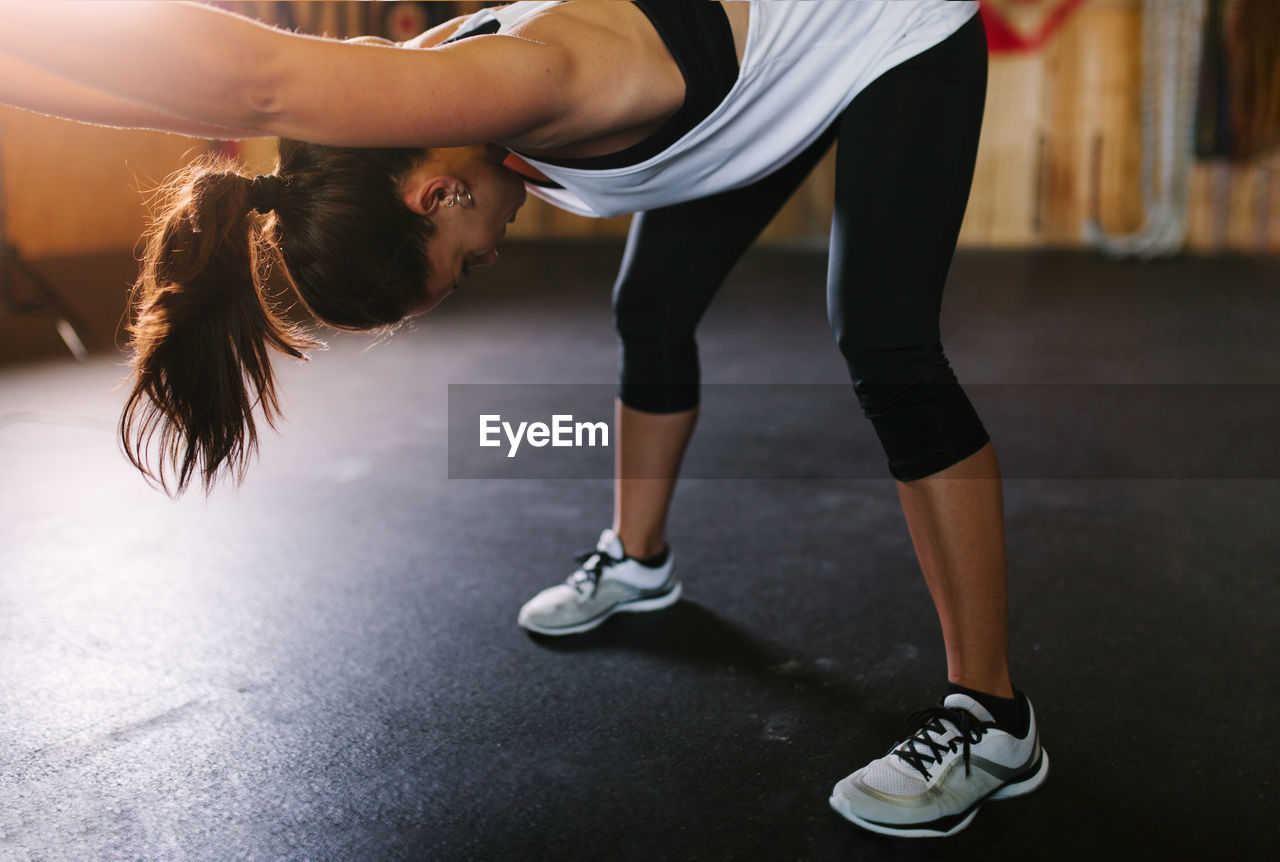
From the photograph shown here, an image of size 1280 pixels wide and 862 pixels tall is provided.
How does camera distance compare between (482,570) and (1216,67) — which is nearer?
(482,570)

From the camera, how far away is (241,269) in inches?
39.6

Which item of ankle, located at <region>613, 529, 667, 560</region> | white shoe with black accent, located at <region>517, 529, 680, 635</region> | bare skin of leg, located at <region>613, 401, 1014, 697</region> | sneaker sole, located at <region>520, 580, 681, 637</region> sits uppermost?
bare skin of leg, located at <region>613, 401, 1014, 697</region>

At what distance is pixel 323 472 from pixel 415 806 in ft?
3.97

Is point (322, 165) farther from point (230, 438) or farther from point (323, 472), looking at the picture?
point (323, 472)

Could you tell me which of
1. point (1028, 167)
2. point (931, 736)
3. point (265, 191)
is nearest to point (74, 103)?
point (265, 191)

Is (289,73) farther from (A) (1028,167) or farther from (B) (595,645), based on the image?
(A) (1028,167)

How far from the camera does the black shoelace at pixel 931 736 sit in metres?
1.01

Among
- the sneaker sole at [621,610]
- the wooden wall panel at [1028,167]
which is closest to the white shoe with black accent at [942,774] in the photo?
the sneaker sole at [621,610]

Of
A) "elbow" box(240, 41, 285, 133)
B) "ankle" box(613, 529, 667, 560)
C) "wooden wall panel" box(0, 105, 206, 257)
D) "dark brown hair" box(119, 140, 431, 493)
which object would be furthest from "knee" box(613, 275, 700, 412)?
"wooden wall panel" box(0, 105, 206, 257)

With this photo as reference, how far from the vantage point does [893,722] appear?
3.81 feet

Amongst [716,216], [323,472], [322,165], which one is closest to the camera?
[322,165]

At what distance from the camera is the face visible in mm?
1006

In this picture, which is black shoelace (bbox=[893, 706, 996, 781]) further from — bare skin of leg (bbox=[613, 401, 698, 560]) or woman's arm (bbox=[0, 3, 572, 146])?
woman's arm (bbox=[0, 3, 572, 146])

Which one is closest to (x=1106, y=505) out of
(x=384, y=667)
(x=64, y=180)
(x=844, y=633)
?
(x=844, y=633)
